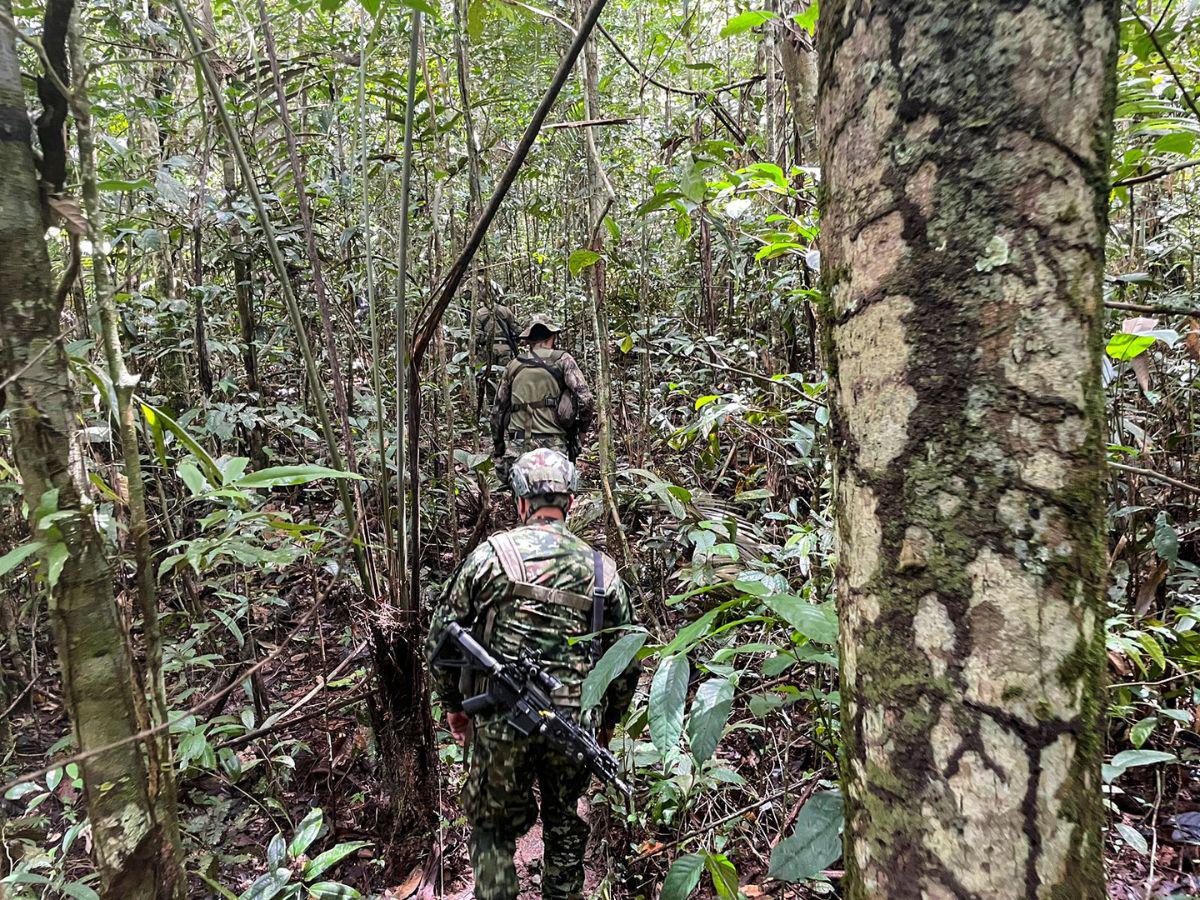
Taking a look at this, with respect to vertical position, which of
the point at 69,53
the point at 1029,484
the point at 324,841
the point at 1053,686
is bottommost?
the point at 324,841

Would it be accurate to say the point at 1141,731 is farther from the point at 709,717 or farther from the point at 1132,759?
the point at 709,717

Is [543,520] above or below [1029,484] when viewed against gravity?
below

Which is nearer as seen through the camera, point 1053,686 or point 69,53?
point 1053,686

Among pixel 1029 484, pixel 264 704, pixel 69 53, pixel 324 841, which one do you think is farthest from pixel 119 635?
pixel 264 704

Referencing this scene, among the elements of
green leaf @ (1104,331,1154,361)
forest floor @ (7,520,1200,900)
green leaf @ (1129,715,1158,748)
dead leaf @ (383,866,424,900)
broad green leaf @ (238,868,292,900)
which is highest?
green leaf @ (1104,331,1154,361)

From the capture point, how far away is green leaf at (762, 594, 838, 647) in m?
0.97

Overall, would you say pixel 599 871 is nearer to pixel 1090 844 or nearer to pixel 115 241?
pixel 1090 844

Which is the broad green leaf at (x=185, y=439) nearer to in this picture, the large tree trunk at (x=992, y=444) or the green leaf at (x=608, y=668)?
the green leaf at (x=608, y=668)

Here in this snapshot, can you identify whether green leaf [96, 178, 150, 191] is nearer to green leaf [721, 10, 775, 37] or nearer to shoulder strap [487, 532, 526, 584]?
green leaf [721, 10, 775, 37]

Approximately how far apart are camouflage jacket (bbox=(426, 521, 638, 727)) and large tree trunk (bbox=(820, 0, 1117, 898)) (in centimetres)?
189

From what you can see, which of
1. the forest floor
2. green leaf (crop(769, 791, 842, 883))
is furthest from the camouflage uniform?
green leaf (crop(769, 791, 842, 883))

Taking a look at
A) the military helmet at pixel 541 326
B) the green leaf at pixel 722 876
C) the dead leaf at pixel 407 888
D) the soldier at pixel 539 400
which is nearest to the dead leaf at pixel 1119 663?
the green leaf at pixel 722 876

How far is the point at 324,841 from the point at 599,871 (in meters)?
1.22

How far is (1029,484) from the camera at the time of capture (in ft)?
1.93
